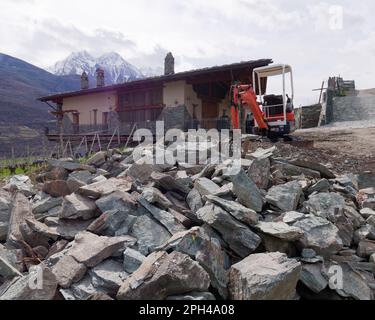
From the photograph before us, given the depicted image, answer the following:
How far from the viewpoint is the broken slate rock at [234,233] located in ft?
13.8

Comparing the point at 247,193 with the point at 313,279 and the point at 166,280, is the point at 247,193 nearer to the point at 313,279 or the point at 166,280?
the point at 313,279

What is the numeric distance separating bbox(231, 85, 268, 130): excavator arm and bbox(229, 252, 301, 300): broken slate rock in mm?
8193

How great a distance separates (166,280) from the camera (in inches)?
132

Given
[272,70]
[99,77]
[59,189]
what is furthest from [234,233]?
[99,77]

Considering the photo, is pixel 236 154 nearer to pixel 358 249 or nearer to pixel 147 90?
pixel 358 249

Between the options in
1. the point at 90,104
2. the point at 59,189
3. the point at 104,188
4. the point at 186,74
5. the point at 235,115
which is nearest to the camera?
the point at 104,188

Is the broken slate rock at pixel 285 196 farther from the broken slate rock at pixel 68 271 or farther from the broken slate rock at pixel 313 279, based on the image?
the broken slate rock at pixel 68 271

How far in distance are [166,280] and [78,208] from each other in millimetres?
2253

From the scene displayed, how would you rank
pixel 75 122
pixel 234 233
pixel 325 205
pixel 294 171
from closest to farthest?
pixel 234 233 < pixel 325 205 < pixel 294 171 < pixel 75 122

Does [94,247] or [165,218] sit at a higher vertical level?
[165,218]

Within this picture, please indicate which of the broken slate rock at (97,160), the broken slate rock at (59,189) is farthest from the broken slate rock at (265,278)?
the broken slate rock at (97,160)

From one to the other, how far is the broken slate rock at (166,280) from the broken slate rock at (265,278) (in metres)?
0.37

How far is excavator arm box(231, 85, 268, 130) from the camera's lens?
11249 mm

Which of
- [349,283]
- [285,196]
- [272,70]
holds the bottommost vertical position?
[349,283]
